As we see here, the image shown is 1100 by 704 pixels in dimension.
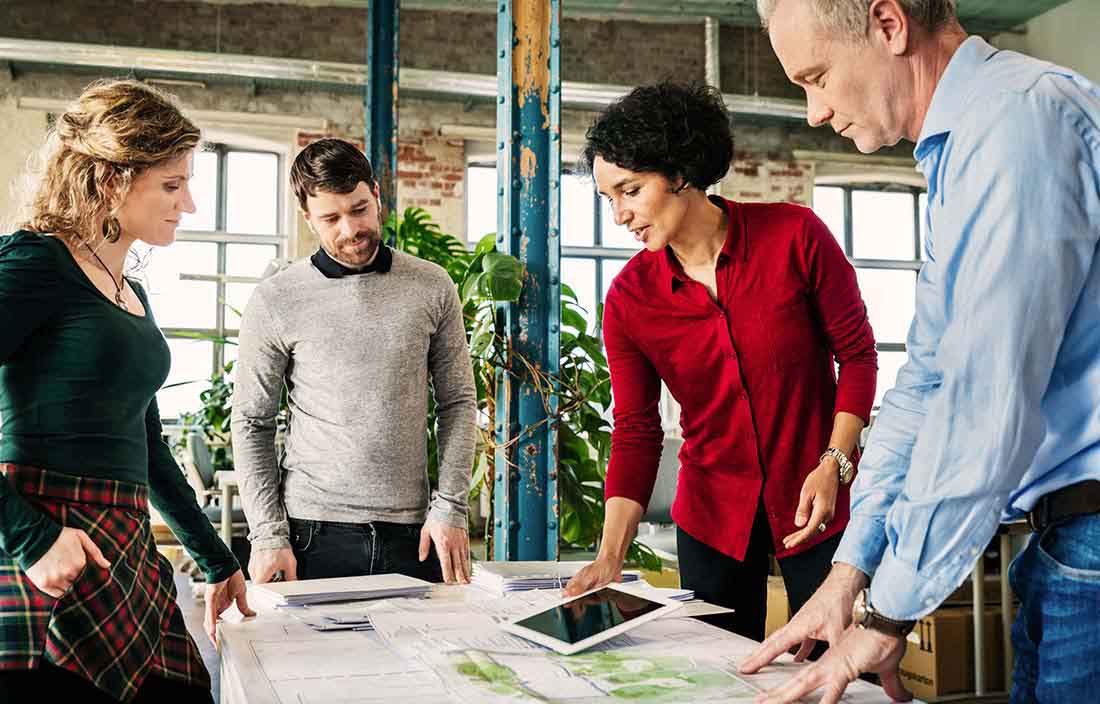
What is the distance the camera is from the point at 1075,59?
890 centimetres

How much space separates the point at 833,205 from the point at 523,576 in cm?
883

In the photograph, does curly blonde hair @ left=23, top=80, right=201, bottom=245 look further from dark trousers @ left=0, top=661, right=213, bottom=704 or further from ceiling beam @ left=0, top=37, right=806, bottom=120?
ceiling beam @ left=0, top=37, right=806, bottom=120

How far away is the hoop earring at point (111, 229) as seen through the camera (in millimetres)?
1599

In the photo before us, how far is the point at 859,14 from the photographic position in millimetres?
1112

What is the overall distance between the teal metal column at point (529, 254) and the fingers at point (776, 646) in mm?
1715

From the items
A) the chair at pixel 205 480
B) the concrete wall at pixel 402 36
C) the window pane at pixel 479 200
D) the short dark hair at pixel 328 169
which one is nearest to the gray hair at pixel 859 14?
the short dark hair at pixel 328 169

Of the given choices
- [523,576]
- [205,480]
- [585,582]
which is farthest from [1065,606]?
[205,480]

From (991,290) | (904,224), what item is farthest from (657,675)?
(904,224)

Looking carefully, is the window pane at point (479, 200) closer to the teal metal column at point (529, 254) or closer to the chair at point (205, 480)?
the chair at point (205, 480)

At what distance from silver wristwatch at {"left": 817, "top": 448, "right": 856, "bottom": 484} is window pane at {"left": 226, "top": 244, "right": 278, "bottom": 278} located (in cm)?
765

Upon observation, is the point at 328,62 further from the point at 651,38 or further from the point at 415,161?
the point at 651,38

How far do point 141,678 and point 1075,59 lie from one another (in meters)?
9.35

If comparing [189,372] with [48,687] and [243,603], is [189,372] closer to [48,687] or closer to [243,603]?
[243,603]

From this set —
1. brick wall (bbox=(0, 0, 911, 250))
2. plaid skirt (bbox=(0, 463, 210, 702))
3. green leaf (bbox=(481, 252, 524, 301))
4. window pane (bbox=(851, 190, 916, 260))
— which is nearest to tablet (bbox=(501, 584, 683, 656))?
plaid skirt (bbox=(0, 463, 210, 702))
